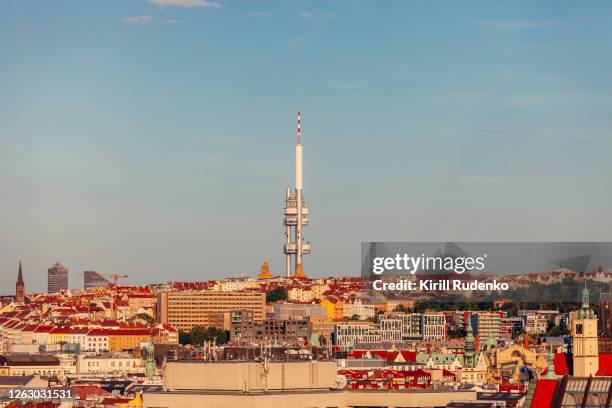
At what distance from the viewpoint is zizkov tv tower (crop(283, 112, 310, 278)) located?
5768 inches

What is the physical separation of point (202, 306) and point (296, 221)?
16932mm

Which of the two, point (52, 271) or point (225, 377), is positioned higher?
point (52, 271)

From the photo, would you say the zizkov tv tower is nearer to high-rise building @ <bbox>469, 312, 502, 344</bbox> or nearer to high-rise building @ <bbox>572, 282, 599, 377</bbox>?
high-rise building @ <bbox>469, 312, 502, 344</bbox>

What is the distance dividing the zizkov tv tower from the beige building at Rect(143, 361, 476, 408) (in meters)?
108

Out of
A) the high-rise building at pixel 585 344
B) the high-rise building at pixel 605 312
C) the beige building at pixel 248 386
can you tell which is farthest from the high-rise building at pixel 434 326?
the beige building at pixel 248 386

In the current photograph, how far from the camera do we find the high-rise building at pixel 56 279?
16616 centimetres

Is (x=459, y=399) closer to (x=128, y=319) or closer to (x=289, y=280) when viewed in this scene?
(x=128, y=319)

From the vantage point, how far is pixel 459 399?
40906 mm

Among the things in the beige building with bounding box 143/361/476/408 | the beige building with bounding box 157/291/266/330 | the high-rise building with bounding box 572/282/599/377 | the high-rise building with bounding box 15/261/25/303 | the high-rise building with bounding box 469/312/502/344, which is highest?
the high-rise building with bounding box 15/261/25/303

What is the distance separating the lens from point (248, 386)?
31.4 metres

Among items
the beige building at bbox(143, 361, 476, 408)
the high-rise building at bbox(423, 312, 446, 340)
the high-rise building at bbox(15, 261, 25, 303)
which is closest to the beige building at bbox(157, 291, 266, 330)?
the high-rise building at bbox(423, 312, 446, 340)

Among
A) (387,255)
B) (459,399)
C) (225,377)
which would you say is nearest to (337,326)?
(387,255)

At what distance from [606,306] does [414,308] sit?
1125 inches

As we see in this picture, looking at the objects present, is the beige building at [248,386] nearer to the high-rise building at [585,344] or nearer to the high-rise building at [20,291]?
the high-rise building at [585,344]
